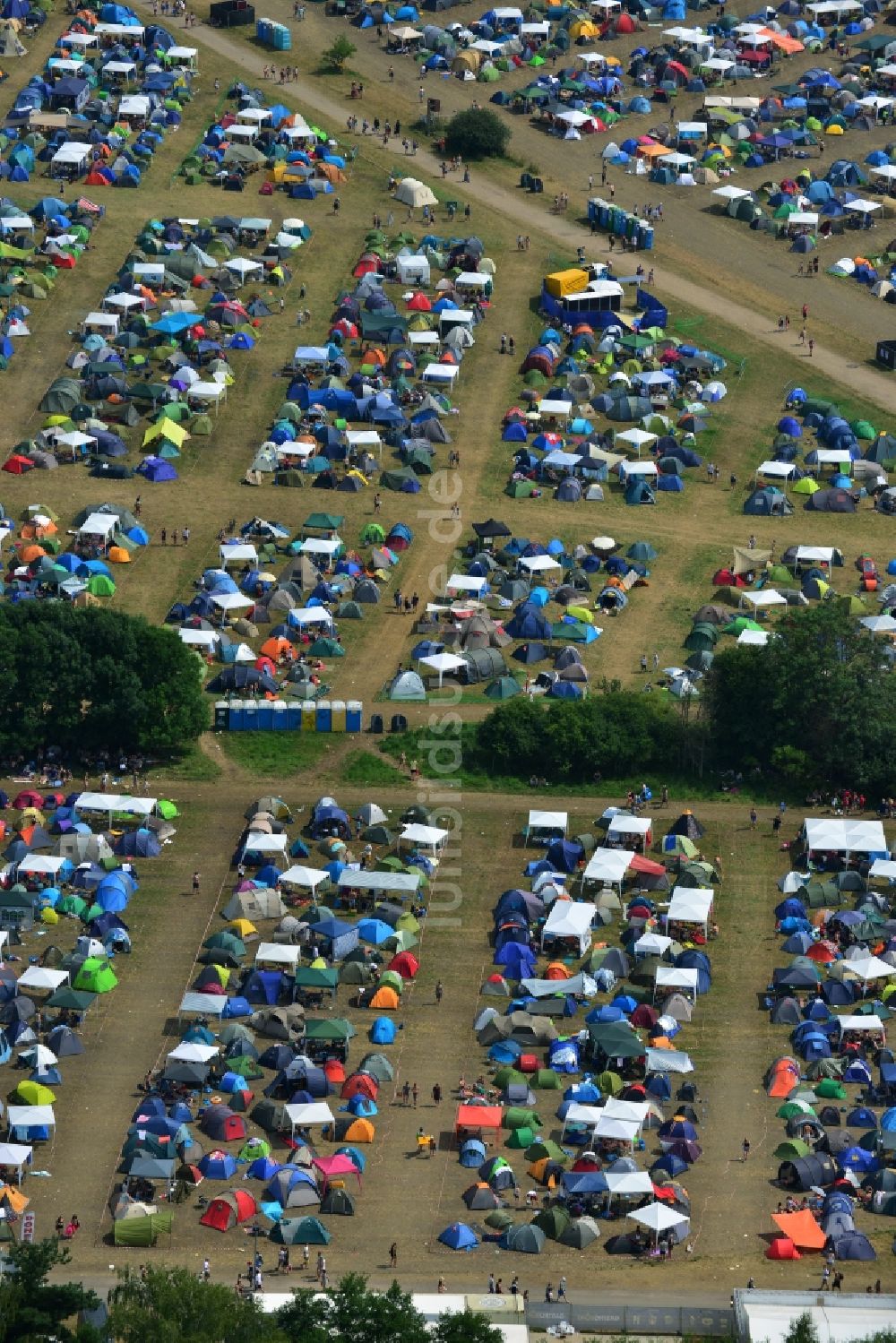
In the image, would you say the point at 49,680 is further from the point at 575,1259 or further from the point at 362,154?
the point at 362,154

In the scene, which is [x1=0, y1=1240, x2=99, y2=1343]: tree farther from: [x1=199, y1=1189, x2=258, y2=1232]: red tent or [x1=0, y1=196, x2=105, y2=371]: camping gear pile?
[x1=0, y1=196, x2=105, y2=371]: camping gear pile

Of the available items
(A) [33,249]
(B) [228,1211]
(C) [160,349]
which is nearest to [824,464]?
(C) [160,349]

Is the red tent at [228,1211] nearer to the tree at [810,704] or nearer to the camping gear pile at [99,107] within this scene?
the tree at [810,704]

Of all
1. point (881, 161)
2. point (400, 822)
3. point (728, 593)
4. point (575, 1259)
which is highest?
point (881, 161)

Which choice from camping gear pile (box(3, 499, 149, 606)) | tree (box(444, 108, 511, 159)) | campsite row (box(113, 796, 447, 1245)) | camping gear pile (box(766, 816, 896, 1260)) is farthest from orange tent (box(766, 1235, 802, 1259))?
tree (box(444, 108, 511, 159))

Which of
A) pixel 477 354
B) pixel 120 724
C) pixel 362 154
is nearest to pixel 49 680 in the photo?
pixel 120 724
